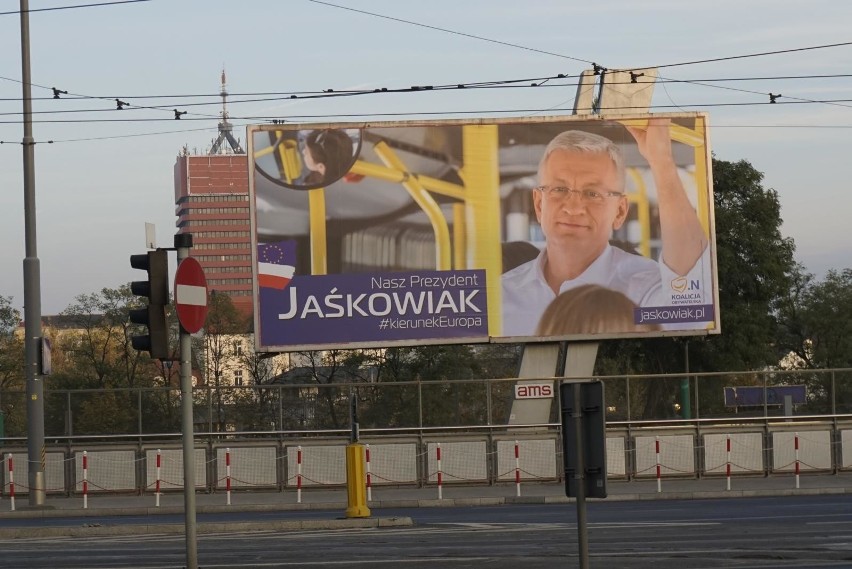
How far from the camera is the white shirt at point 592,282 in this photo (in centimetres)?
3120

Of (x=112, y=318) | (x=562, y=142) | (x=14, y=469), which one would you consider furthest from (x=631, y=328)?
(x=112, y=318)

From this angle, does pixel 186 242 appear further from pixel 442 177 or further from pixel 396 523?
pixel 442 177

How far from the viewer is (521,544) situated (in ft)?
57.7

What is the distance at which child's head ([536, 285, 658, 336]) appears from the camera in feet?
103

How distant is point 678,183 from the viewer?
31.8 metres

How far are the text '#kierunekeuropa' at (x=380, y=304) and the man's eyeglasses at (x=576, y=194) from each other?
2726 mm

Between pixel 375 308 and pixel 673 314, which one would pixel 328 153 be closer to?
pixel 375 308

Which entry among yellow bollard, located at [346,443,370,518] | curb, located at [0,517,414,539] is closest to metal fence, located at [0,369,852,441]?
yellow bollard, located at [346,443,370,518]

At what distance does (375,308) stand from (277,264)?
2.37 meters

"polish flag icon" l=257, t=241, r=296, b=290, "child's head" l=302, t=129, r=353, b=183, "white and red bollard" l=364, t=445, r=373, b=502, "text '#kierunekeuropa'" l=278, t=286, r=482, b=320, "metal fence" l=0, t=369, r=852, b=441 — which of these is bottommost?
"white and red bollard" l=364, t=445, r=373, b=502

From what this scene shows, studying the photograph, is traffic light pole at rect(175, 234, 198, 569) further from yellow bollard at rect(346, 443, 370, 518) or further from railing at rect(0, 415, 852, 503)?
railing at rect(0, 415, 852, 503)

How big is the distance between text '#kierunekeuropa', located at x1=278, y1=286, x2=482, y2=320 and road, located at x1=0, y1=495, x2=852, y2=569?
798cm

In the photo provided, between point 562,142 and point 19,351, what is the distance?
5158 cm

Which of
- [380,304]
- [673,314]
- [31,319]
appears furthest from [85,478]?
[673,314]
